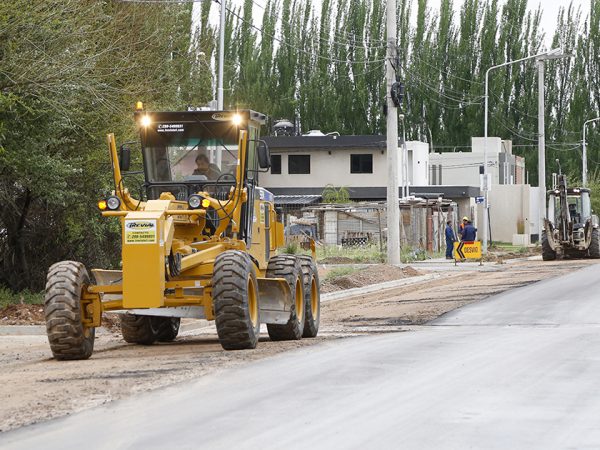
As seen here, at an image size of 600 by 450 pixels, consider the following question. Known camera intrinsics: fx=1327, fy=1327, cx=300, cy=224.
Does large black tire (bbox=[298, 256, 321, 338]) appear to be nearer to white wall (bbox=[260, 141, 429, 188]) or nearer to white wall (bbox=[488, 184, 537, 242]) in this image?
white wall (bbox=[260, 141, 429, 188])

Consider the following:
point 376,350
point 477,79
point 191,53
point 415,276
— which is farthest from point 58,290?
point 477,79

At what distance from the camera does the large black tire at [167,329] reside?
2008 cm

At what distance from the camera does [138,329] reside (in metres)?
19.4

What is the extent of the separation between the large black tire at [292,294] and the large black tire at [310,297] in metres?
0.12

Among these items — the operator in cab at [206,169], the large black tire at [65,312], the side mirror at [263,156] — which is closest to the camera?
the large black tire at [65,312]

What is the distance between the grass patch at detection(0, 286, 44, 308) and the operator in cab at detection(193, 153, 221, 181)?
7.71m

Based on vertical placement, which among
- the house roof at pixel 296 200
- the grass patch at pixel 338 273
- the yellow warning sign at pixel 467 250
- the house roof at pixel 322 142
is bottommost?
the grass patch at pixel 338 273

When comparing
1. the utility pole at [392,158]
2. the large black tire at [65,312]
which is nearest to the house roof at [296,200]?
the utility pole at [392,158]

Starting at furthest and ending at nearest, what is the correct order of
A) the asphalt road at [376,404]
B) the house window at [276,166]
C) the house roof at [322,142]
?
1. the house window at [276,166]
2. the house roof at [322,142]
3. the asphalt road at [376,404]

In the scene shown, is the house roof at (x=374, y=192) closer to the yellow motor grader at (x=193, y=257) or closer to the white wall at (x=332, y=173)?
the white wall at (x=332, y=173)

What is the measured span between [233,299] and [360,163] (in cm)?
6149

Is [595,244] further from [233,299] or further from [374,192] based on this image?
[233,299]

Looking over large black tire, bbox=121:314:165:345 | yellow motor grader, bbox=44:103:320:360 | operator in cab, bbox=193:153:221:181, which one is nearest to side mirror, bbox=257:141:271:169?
yellow motor grader, bbox=44:103:320:360

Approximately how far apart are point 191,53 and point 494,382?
24.0m
